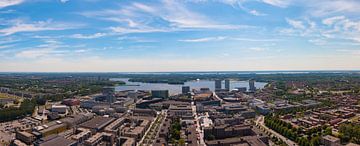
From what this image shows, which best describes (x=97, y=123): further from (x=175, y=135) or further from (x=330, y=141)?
(x=330, y=141)

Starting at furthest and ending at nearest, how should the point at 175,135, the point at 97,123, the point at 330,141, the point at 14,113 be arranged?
the point at 14,113, the point at 97,123, the point at 175,135, the point at 330,141

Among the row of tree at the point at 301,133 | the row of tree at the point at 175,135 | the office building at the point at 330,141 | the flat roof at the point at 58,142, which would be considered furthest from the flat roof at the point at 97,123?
the office building at the point at 330,141

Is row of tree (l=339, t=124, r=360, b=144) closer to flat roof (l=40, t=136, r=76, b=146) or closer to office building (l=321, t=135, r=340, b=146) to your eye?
office building (l=321, t=135, r=340, b=146)

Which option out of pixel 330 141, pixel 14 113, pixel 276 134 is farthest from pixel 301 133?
pixel 14 113

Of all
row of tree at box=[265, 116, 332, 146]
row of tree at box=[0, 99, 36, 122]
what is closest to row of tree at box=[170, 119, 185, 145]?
row of tree at box=[265, 116, 332, 146]

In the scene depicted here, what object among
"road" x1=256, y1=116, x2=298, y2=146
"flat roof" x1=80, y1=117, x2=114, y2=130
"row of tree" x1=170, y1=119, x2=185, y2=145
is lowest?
"road" x1=256, y1=116, x2=298, y2=146

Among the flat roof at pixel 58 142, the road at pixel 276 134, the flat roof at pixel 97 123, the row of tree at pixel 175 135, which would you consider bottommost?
the road at pixel 276 134

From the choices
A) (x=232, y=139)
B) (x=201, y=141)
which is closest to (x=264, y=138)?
(x=232, y=139)

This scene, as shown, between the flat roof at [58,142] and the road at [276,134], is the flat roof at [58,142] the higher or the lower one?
the higher one

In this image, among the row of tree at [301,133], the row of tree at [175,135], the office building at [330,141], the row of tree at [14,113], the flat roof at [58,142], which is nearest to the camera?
the flat roof at [58,142]

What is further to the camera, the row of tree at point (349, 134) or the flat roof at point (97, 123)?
the flat roof at point (97, 123)

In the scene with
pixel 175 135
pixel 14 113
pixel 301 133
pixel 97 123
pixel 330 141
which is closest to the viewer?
pixel 330 141

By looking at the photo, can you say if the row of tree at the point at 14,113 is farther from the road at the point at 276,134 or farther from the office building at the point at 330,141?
the office building at the point at 330,141
